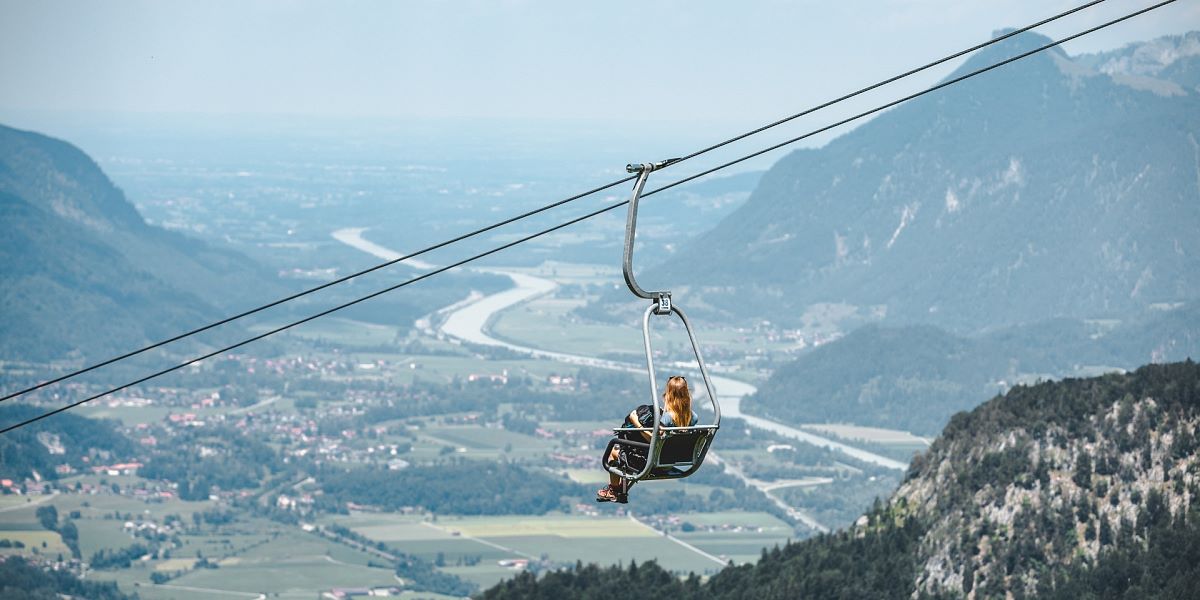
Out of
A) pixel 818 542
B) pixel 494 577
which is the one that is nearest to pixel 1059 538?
pixel 818 542

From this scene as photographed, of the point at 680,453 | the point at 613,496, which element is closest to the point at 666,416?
the point at 680,453

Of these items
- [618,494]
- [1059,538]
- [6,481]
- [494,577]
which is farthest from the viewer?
[6,481]

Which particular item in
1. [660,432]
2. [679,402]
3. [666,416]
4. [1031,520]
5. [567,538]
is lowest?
[567,538]

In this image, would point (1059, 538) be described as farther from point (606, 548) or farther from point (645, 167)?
point (606, 548)

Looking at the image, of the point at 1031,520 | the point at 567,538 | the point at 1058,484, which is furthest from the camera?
the point at 567,538

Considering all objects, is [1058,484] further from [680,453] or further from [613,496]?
[680,453]

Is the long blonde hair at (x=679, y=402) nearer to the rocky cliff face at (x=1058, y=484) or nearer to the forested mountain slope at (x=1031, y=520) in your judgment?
the forested mountain slope at (x=1031, y=520)

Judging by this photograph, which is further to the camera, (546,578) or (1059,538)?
(546,578)
